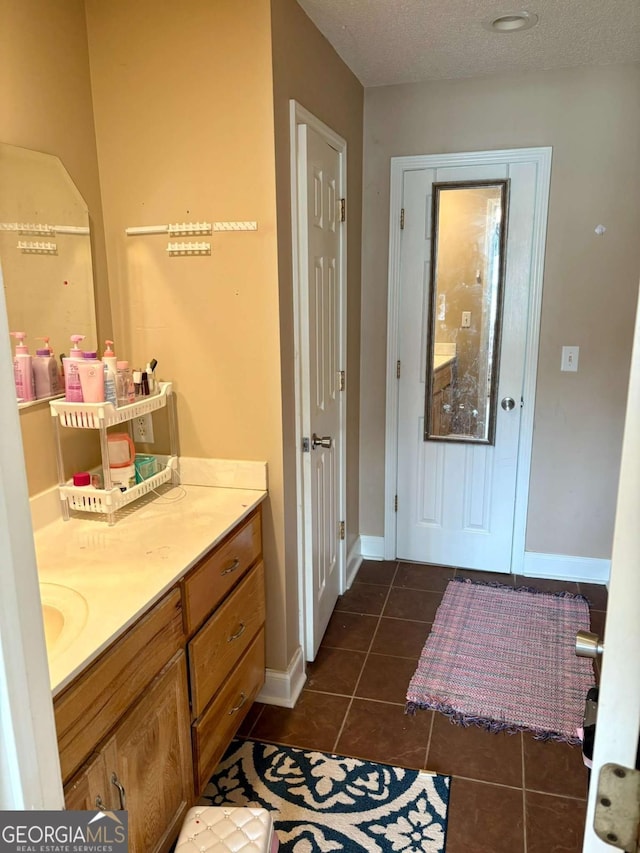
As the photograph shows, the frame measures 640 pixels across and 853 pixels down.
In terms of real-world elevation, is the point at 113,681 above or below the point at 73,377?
below

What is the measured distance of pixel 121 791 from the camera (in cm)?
135

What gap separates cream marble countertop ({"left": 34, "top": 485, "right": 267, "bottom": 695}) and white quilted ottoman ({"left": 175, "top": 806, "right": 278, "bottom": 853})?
1.97 feet

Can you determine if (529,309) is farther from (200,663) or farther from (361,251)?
(200,663)

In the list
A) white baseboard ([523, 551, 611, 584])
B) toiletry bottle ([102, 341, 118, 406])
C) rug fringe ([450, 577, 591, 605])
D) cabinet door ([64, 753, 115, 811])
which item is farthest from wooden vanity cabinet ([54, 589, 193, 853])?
white baseboard ([523, 551, 611, 584])

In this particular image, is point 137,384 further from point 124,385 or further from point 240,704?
point 240,704

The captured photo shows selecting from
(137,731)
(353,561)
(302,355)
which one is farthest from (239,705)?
(353,561)

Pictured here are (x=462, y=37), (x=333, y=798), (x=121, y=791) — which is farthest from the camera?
(x=462, y=37)

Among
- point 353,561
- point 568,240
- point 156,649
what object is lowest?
point 353,561

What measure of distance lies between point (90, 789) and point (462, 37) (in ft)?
8.84

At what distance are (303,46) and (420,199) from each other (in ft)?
3.54

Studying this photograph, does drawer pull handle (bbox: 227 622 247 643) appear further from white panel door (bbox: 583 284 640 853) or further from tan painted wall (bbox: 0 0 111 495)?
white panel door (bbox: 583 284 640 853)

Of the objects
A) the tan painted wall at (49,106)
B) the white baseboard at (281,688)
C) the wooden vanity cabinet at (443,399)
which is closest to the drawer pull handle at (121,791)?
the tan painted wall at (49,106)

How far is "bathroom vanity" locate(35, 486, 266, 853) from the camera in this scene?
4.12 ft

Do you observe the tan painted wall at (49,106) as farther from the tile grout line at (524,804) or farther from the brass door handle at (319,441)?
the tile grout line at (524,804)
